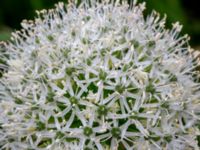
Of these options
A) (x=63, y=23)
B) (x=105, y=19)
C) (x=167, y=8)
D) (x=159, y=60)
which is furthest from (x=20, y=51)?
(x=167, y=8)

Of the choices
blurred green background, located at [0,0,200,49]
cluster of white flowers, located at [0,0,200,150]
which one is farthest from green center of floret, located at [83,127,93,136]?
blurred green background, located at [0,0,200,49]

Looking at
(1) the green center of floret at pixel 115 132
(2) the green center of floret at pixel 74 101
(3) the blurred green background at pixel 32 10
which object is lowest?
(1) the green center of floret at pixel 115 132

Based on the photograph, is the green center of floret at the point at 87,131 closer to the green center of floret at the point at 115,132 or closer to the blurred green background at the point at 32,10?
the green center of floret at the point at 115,132

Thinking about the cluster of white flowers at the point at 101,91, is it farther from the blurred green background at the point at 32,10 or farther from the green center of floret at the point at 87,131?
the blurred green background at the point at 32,10

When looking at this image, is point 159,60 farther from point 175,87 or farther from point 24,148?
point 24,148

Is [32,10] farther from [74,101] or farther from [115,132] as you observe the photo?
[115,132]

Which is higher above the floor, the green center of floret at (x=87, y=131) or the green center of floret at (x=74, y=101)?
the green center of floret at (x=74, y=101)

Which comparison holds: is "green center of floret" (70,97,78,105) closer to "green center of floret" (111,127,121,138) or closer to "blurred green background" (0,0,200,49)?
"green center of floret" (111,127,121,138)

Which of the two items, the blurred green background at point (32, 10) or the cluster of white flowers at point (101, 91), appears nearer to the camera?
the cluster of white flowers at point (101, 91)

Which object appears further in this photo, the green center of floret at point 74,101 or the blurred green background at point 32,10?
the blurred green background at point 32,10

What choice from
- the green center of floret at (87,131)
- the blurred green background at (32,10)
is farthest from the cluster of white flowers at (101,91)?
the blurred green background at (32,10)
